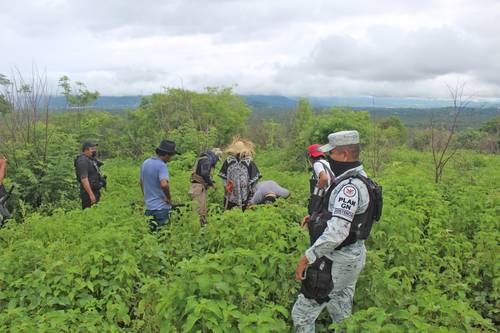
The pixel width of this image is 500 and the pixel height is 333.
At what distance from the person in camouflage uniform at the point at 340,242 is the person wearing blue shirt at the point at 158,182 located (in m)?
3.24

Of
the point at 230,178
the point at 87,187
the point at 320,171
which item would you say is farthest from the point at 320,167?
the point at 87,187

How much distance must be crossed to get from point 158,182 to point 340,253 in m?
3.60

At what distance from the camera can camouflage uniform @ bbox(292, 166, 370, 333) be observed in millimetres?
3037

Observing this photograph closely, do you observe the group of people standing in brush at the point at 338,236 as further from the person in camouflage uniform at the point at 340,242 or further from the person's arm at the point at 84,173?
the person's arm at the point at 84,173

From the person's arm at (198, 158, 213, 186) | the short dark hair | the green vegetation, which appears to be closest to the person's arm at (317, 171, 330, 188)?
the green vegetation

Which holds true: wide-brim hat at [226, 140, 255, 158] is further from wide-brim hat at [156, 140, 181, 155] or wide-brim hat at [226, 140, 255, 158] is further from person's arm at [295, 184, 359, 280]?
person's arm at [295, 184, 359, 280]

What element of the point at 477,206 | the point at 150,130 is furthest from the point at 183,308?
the point at 150,130

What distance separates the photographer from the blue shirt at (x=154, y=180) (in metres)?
6.09

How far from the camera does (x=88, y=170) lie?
7.19 metres

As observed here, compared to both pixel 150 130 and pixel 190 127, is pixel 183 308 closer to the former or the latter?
pixel 190 127

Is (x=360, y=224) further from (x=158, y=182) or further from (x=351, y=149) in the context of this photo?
(x=158, y=182)

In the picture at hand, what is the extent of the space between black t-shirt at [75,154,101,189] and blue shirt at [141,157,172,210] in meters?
1.46

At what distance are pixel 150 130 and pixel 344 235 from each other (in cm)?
2625

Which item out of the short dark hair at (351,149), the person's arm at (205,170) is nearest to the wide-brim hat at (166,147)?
the person's arm at (205,170)
